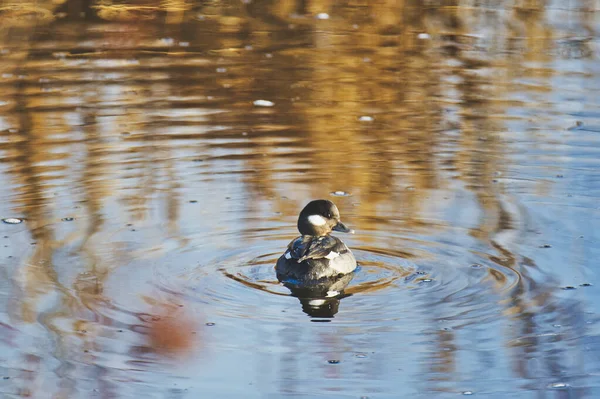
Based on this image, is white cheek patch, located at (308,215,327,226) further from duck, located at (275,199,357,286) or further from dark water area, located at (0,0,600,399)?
dark water area, located at (0,0,600,399)

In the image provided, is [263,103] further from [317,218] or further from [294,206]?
[317,218]

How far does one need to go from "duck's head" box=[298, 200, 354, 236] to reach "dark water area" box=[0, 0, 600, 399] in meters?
0.32

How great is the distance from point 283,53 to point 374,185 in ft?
17.6

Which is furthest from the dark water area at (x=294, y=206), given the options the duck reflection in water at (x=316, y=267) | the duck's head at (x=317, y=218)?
the duck's head at (x=317, y=218)

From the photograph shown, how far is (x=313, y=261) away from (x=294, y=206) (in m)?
1.30

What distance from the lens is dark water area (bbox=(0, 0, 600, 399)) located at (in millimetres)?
5781

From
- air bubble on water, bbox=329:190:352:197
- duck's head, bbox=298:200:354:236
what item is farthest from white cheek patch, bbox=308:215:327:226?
air bubble on water, bbox=329:190:352:197

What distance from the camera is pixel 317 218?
7.42 metres

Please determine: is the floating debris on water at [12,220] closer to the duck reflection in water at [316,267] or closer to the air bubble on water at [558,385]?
the duck reflection in water at [316,267]

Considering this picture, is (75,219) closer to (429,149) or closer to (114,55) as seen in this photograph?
(429,149)

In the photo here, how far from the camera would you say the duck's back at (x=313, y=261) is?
7.12 m

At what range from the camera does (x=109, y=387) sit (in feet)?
17.9

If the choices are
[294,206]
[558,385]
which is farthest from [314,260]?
[558,385]

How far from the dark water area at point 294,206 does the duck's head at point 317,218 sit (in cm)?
32
